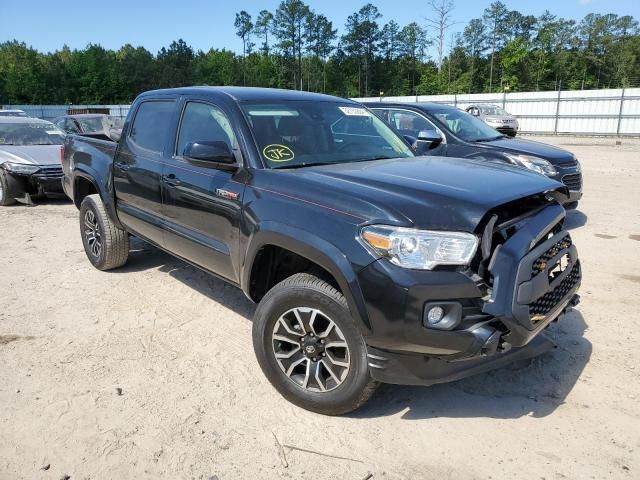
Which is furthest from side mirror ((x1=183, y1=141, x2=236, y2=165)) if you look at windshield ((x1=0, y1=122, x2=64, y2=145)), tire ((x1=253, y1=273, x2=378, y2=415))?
windshield ((x1=0, y1=122, x2=64, y2=145))

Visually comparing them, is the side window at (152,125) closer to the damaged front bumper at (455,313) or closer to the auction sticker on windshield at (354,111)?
the auction sticker on windshield at (354,111)

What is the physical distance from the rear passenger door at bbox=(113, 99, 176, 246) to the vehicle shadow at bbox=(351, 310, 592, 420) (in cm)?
244

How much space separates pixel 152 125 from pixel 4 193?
6560 mm

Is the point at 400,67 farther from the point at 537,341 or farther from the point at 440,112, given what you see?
the point at 537,341

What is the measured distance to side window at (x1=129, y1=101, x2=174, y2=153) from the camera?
4.45m

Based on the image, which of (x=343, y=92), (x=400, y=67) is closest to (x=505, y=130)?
(x=343, y=92)

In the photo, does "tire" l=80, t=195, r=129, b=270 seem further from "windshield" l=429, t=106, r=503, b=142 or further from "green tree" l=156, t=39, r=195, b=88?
"green tree" l=156, t=39, r=195, b=88

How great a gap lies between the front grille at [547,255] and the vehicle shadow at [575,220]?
4662 mm

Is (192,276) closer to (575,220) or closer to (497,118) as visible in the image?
(575,220)

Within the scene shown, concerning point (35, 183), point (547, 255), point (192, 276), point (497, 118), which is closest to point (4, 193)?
point (35, 183)

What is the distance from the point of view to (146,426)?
3.00 metres

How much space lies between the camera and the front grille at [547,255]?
2.79 meters

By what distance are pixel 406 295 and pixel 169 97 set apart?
3030 mm

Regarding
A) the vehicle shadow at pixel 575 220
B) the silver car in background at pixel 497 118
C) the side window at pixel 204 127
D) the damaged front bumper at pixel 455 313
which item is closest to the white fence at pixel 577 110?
the silver car in background at pixel 497 118
